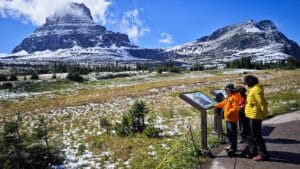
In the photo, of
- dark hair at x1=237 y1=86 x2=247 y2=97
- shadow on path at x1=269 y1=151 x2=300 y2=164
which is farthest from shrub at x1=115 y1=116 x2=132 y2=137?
shadow on path at x1=269 y1=151 x2=300 y2=164

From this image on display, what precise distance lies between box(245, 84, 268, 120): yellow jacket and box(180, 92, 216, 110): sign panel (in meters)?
1.58

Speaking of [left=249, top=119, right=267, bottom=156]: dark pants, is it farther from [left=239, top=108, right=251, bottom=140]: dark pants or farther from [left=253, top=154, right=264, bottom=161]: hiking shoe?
[left=239, top=108, right=251, bottom=140]: dark pants

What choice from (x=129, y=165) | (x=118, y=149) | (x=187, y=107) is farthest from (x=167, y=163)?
(x=187, y=107)

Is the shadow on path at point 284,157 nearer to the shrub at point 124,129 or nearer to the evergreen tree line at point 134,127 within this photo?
the evergreen tree line at point 134,127

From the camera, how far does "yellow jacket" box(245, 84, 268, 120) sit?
352 inches

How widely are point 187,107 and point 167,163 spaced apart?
612 inches

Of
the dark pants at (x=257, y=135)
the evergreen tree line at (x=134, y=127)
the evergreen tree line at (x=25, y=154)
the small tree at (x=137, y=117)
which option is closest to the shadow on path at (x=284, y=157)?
the dark pants at (x=257, y=135)

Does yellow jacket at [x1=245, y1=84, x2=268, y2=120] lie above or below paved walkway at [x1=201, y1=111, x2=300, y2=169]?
above

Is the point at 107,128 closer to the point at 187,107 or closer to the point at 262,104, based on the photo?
the point at 187,107

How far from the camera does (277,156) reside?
31.3 feet

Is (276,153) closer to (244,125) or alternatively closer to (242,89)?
(244,125)

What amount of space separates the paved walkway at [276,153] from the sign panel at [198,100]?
1554 millimetres

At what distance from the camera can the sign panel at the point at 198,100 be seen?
34.0ft

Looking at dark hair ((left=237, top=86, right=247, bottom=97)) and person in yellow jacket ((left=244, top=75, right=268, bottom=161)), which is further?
dark hair ((left=237, top=86, right=247, bottom=97))
